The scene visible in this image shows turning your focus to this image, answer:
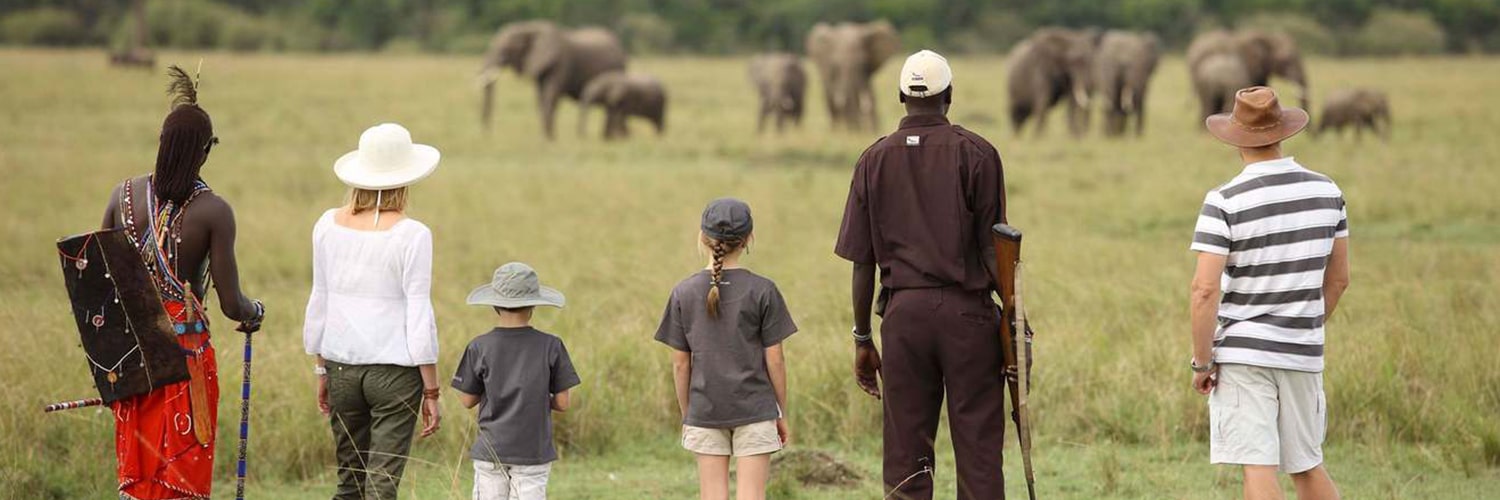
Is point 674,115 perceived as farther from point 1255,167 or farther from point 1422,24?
point 1422,24

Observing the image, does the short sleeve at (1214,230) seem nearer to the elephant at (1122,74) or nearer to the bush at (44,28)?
the elephant at (1122,74)

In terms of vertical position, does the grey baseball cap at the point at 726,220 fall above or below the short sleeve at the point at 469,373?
above

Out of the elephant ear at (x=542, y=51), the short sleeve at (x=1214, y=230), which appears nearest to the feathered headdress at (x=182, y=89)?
the short sleeve at (x=1214, y=230)

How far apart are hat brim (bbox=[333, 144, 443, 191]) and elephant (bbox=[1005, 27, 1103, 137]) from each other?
23764mm

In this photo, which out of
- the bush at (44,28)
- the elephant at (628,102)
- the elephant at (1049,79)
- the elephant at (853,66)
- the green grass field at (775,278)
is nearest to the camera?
the green grass field at (775,278)

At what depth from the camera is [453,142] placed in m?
25.2

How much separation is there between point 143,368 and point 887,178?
7.48 feet

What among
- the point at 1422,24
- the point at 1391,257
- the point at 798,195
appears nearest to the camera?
the point at 1391,257

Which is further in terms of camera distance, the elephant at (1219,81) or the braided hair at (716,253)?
the elephant at (1219,81)

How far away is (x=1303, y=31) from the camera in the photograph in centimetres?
6538

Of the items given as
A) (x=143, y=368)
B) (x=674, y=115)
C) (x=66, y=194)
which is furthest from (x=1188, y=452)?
(x=674, y=115)

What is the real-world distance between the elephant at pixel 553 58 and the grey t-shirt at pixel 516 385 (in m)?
24.8

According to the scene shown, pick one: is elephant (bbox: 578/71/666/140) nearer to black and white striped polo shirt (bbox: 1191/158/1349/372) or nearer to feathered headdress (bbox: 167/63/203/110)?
feathered headdress (bbox: 167/63/203/110)

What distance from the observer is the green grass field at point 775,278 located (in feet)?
24.6
